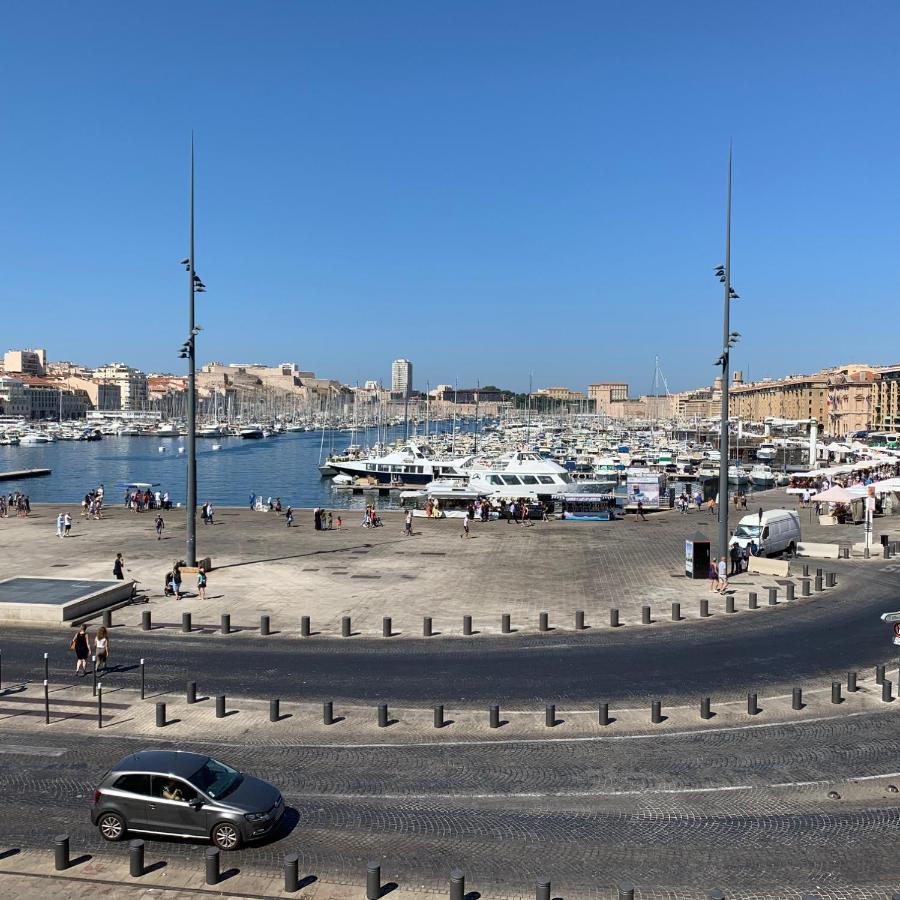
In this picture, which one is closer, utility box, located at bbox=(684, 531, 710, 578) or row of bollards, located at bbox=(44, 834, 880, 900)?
row of bollards, located at bbox=(44, 834, 880, 900)

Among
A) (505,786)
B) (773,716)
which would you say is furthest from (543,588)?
(505,786)

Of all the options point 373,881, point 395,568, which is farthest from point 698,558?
point 373,881

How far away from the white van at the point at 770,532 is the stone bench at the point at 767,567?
1.18 metres

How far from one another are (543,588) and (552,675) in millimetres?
9200

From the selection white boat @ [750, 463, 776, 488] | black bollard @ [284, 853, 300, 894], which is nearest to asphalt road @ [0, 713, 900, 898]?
black bollard @ [284, 853, 300, 894]

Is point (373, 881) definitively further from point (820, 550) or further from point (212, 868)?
point (820, 550)

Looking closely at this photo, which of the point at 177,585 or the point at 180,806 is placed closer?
the point at 180,806

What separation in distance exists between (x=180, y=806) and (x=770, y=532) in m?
26.8

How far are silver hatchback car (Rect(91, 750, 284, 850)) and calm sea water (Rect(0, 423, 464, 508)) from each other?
58.3 meters

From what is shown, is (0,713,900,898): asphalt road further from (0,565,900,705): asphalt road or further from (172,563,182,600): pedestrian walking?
(172,563,182,600): pedestrian walking

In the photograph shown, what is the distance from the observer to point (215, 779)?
11047 mm

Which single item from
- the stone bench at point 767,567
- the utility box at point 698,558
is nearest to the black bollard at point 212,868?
the utility box at point 698,558

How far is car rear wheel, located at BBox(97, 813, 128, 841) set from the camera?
35.6 ft

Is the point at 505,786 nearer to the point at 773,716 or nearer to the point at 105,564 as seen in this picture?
the point at 773,716
